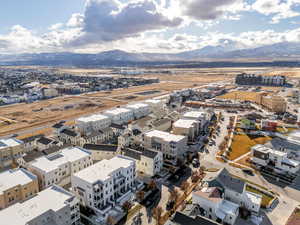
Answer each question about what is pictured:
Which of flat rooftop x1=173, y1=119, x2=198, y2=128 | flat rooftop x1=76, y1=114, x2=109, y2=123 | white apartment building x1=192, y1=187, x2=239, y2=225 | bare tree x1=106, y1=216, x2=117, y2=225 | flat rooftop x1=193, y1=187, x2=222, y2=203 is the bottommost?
bare tree x1=106, y1=216, x2=117, y2=225

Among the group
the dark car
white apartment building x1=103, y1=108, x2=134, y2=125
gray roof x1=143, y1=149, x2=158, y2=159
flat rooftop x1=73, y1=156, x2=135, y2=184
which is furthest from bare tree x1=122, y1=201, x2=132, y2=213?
white apartment building x1=103, y1=108, x2=134, y2=125

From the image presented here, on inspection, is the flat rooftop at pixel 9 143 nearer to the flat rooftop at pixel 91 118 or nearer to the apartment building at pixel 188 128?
the flat rooftop at pixel 91 118

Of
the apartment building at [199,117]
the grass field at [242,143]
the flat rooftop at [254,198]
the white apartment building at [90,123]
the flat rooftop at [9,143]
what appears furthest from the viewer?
the apartment building at [199,117]

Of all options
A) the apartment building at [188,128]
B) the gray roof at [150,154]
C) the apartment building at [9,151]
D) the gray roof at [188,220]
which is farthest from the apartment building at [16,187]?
the apartment building at [188,128]

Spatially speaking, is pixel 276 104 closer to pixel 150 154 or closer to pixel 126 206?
pixel 150 154

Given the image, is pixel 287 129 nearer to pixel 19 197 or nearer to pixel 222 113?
pixel 222 113

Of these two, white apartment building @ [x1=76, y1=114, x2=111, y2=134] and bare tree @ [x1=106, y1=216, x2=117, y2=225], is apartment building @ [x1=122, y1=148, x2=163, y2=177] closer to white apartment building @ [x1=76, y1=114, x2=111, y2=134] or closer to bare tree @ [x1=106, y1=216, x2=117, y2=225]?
bare tree @ [x1=106, y1=216, x2=117, y2=225]

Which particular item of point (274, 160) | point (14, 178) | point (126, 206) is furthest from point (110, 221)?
Answer: point (274, 160)
